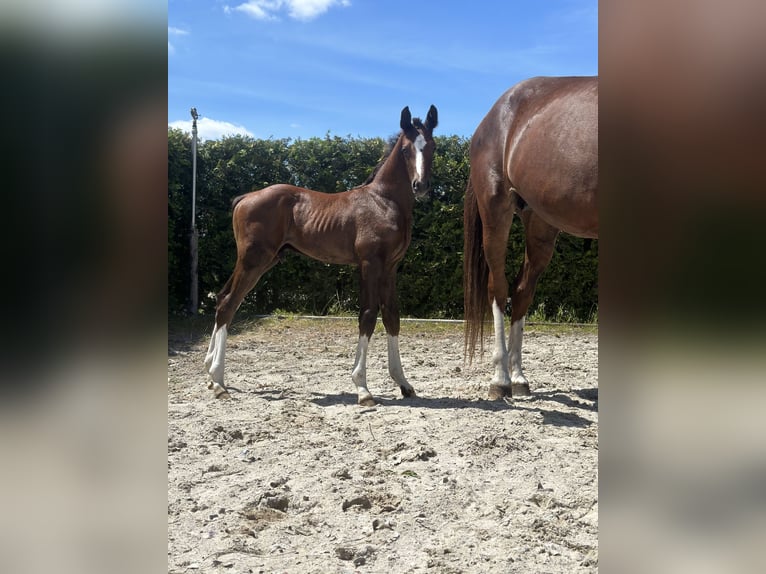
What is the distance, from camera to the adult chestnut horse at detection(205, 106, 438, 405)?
443cm

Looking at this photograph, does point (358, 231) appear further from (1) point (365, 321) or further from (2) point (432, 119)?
(2) point (432, 119)

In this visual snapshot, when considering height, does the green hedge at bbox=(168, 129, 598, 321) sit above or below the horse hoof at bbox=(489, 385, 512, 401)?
above

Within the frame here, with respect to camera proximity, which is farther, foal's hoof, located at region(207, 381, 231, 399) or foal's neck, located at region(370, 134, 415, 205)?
foal's neck, located at region(370, 134, 415, 205)

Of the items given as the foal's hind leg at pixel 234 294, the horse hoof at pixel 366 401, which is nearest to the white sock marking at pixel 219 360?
the foal's hind leg at pixel 234 294

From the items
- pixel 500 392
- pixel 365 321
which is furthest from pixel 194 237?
pixel 500 392

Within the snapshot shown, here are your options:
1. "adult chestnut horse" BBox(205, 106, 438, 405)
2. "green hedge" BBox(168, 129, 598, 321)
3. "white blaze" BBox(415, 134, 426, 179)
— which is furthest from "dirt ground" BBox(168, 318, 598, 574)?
"green hedge" BBox(168, 129, 598, 321)

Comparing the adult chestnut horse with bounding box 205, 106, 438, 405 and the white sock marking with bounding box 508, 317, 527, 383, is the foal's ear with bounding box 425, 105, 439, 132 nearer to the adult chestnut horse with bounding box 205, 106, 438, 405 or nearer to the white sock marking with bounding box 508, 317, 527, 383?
the adult chestnut horse with bounding box 205, 106, 438, 405

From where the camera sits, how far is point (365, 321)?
4375 mm

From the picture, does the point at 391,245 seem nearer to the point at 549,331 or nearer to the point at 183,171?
the point at 549,331

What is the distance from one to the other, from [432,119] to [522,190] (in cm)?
121

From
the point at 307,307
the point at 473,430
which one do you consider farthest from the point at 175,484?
the point at 307,307

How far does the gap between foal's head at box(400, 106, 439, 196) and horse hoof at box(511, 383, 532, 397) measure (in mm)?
1722

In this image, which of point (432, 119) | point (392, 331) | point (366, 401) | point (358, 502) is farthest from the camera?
point (432, 119)
